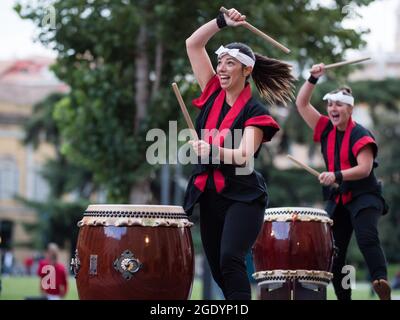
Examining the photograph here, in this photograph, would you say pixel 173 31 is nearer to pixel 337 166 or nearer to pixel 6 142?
pixel 337 166

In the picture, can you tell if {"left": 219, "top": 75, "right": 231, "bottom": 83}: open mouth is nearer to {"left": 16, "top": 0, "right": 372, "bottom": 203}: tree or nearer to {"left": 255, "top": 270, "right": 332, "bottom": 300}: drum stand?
{"left": 255, "top": 270, "right": 332, "bottom": 300}: drum stand

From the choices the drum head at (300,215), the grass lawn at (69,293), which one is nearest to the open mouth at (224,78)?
the drum head at (300,215)

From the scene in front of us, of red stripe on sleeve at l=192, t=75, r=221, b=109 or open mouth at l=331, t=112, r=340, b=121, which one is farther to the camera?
open mouth at l=331, t=112, r=340, b=121

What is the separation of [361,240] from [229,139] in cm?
206

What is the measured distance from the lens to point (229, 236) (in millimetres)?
6434

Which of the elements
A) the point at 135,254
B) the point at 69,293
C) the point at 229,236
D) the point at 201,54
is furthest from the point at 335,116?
the point at 69,293

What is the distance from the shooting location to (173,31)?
1675cm

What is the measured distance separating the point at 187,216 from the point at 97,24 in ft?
34.0

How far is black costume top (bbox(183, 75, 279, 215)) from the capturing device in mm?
6602

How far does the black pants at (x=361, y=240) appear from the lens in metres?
8.27

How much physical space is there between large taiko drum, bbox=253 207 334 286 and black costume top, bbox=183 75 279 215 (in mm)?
1481

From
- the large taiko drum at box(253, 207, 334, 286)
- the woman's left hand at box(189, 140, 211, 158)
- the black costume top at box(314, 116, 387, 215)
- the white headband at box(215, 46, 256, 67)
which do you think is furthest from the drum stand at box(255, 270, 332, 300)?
the woman's left hand at box(189, 140, 211, 158)

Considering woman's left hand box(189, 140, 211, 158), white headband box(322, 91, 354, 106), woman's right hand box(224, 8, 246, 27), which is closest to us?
woman's left hand box(189, 140, 211, 158)

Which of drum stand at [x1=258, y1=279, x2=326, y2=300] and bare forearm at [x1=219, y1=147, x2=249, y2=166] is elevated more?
bare forearm at [x1=219, y1=147, x2=249, y2=166]
